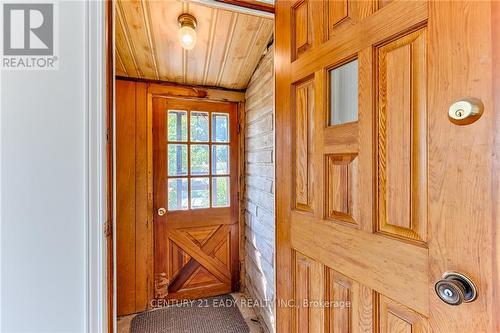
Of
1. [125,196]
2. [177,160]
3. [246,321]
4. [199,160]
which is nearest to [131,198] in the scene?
[125,196]

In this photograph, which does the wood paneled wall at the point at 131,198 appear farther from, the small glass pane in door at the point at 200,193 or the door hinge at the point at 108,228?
the door hinge at the point at 108,228

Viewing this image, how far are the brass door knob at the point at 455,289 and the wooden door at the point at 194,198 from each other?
2.15 m

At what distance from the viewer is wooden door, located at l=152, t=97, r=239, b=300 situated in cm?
242

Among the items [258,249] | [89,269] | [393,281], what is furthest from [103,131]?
[258,249]

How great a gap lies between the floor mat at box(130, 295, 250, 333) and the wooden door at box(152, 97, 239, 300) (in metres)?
0.13

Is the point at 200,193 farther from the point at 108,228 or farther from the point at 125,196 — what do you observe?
the point at 108,228

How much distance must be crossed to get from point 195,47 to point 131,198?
140cm

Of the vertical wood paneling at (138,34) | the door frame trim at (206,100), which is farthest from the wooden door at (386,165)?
the door frame trim at (206,100)

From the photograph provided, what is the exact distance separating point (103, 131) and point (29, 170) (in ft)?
0.92

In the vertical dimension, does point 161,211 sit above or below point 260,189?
below

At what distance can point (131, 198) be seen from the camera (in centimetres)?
229

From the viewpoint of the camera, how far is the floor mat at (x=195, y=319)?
82.2 inches

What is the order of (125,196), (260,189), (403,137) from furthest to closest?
(125,196), (260,189), (403,137)

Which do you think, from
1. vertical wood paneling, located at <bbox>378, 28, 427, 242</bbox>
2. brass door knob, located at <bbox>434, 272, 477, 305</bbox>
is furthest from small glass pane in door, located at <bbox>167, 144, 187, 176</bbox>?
brass door knob, located at <bbox>434, 272, 477, 305</bbox>
